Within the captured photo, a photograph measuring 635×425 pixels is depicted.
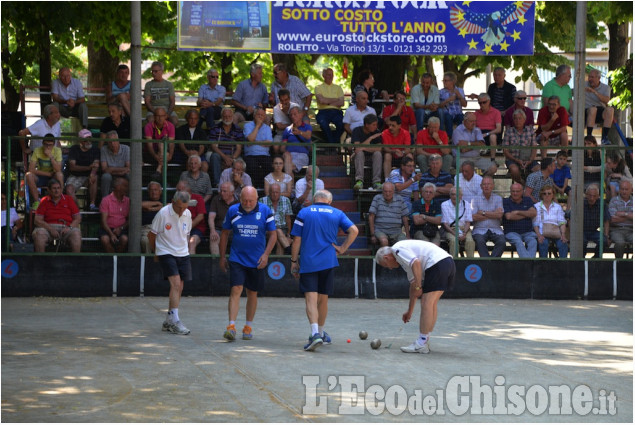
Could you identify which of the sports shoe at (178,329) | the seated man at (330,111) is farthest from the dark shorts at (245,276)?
the seated man at (330,111)

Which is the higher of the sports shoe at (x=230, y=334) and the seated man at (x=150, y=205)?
the seated man at (x=150, y=205)

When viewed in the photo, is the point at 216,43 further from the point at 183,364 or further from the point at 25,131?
the point at 183,364

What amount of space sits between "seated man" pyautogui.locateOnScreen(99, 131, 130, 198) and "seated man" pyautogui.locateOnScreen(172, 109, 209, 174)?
82cm

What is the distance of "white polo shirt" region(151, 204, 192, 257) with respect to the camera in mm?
13680

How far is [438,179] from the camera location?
58.9ft

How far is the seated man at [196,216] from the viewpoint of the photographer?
17234mm

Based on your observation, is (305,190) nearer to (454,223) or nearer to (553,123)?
(454,223)

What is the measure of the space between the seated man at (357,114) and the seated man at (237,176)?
351 cm

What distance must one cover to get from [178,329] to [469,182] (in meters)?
6.55

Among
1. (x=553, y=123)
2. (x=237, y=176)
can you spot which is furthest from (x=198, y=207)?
(x=553, y=123)

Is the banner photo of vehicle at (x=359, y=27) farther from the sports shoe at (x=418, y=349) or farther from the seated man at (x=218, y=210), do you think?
the sports shoe at (x=418, y=349)

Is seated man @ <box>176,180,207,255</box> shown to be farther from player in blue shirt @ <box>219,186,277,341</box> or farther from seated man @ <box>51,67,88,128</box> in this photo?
seated man @ <box>51,67,88,128</box>

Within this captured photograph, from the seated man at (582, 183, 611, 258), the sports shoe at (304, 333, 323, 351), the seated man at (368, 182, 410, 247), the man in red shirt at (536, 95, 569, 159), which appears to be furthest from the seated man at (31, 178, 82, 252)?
the man in red shirt at (536, 95, 569, 159)

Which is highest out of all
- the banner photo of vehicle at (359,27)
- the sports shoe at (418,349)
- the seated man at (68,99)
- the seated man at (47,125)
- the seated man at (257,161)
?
the banner photo of vehicle at (359,27)
